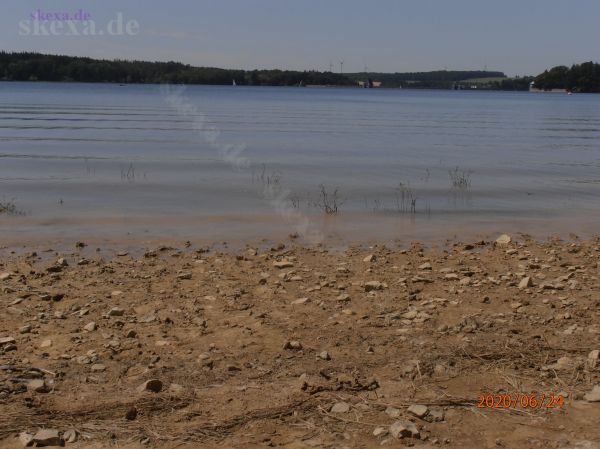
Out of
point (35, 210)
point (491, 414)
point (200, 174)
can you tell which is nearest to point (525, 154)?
A: point (200, 174)

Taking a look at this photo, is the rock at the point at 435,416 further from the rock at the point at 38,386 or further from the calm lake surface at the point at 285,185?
the calm lake surface at the point at 285,185

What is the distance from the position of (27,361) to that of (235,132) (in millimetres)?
30274

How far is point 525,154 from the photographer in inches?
1038

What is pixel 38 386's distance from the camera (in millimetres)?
5219

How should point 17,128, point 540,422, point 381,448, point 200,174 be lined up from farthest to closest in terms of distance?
point 17,128, point 200,174, point 540,422, point 381,448

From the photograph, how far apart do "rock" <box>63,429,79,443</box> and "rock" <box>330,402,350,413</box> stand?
68.3 inches

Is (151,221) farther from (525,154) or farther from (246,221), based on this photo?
(525,154)

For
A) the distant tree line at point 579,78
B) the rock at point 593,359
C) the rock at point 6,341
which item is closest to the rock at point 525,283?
the rock at point 593,359

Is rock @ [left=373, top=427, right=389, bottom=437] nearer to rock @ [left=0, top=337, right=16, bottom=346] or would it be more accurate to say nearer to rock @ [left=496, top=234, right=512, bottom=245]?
rock @ [left=0, top=337, right=16, bottom=346]

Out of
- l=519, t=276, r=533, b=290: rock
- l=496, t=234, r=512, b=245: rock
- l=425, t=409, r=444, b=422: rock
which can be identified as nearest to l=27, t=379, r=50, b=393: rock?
l=425, t=409, r=444, b=422: rock

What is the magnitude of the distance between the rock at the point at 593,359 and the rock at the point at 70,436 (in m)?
3.94

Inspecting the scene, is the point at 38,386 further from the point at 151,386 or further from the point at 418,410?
the point at 418,410

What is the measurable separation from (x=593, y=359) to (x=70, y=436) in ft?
13.4
